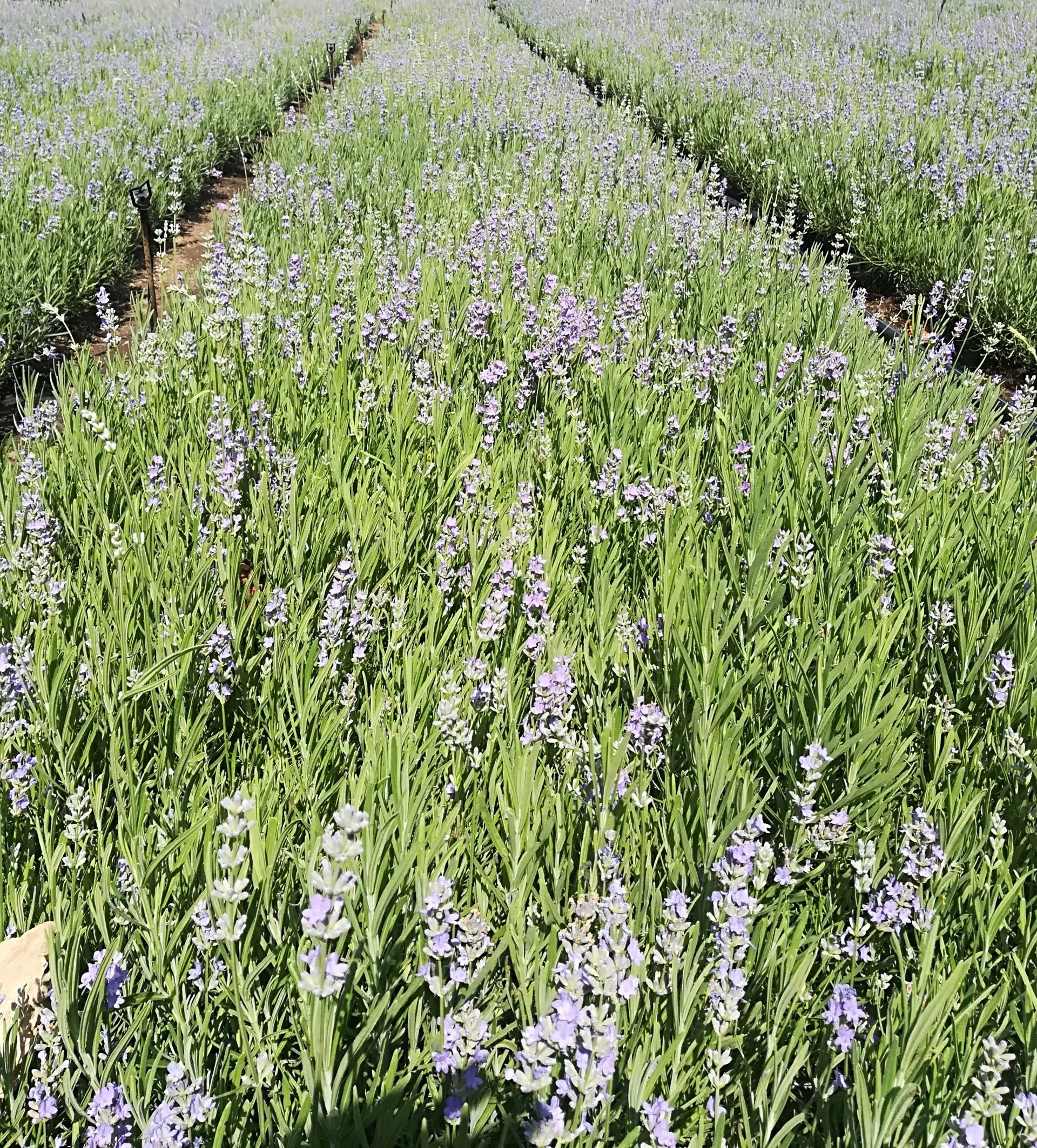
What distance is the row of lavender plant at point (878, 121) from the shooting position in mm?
5410

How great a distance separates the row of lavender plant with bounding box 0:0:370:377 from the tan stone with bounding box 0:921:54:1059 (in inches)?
106

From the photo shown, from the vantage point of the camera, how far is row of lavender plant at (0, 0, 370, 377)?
4879 millimetres

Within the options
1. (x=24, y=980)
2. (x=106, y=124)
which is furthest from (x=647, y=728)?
(x=106, y=124)

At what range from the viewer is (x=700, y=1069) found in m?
1.35

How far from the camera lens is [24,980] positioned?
1303mm

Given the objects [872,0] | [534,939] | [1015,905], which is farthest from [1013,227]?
[872,0]

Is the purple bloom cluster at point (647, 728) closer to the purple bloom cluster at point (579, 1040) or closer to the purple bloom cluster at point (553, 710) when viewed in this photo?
the purple bloom cluster at point (553, 710)

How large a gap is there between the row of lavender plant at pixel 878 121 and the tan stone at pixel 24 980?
4100mm

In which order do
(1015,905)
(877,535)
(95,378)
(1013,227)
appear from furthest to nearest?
(1013,227)
(95,378)
(877,535)
(1015,905)

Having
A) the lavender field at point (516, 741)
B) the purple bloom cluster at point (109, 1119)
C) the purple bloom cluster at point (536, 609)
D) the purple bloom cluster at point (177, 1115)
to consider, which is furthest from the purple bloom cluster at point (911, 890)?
the purple bloom cluster at point (109, 1119)

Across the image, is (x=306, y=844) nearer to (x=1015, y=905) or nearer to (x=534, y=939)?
(x=534, y=939)

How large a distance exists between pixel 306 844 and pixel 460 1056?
0.55 meters

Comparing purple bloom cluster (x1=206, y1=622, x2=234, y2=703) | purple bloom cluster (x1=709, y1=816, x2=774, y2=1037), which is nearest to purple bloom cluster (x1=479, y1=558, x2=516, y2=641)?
purple bloom cluster (x1=206, y1=622, x2=234, y2=703)

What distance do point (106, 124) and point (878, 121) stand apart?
746 centimetres
